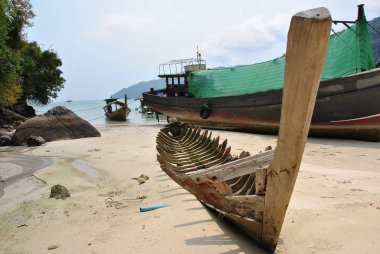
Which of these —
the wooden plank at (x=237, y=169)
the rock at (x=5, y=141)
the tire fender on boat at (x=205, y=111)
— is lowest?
the rock at (x=5, y=141)

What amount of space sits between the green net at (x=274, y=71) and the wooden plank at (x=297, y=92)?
391 inches

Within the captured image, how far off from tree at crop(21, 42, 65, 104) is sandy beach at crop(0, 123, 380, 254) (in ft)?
74.7

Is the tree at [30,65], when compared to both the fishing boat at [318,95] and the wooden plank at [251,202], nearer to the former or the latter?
the fishing boat at [318,95]

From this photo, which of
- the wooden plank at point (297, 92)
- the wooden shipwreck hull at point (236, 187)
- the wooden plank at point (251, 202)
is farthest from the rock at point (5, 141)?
the wooden plank at point (297, 92)

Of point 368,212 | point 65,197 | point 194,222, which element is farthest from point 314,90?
point 65,197

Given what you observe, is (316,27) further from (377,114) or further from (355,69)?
(355,69)

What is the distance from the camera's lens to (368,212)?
4043 mm

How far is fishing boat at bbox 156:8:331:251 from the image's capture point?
202cm

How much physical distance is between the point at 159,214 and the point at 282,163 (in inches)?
87.4

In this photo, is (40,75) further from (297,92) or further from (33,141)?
(297,92)

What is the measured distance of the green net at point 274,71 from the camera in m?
11.3

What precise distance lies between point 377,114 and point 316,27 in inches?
368

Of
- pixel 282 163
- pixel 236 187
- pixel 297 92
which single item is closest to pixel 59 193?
pixel 236 187

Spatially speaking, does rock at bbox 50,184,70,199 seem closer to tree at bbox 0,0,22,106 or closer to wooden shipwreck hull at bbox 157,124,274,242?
wooden shipwreck hull at bbox 157,124,274,242
